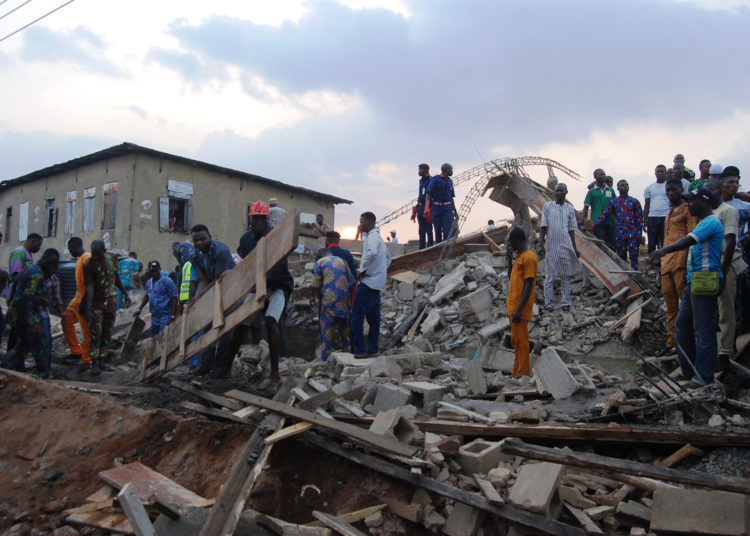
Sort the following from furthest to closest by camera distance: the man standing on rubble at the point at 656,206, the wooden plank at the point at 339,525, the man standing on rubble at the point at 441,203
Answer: the man standing on rubble at the point at 441,203, the man standing on rubble at the point at 656,206, the wooden plank at the point at 339,525

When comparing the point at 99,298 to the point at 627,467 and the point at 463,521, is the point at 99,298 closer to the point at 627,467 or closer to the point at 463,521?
the point at 463,521

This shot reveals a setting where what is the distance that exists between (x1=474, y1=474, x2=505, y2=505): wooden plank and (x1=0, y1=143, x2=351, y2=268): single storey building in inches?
604

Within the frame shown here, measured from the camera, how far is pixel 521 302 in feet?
18.2

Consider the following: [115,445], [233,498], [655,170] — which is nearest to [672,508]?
[233,498]

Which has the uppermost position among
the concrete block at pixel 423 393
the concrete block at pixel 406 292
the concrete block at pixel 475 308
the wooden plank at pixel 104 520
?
the concrete block at pixel 406 292

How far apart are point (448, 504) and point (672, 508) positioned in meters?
1.13

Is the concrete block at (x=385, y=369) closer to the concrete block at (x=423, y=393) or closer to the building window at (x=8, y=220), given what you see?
the concrete block at (x=423, y=393)

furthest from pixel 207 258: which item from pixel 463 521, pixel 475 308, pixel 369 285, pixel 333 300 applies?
pixel 475 308

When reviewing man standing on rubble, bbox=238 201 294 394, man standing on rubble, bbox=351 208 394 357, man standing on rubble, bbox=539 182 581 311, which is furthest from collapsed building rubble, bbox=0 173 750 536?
man standing on rubble, bbox=539 182 581 311

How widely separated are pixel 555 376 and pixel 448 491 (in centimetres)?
196

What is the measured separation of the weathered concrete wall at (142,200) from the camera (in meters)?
16.4

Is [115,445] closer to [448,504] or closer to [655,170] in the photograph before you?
[448,504]

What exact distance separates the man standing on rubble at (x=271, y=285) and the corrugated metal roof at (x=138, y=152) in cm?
1284

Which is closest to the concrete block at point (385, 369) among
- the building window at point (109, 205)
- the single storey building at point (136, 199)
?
the single storey building at point (136, 199)
